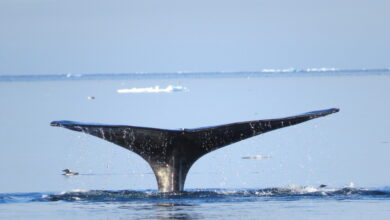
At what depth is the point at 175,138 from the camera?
48.4 feet

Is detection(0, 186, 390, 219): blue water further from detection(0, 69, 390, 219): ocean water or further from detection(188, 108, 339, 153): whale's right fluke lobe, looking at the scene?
detection(188, 108, 339, 153): whale's right fluke lobe

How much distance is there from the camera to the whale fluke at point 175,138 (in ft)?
47.1

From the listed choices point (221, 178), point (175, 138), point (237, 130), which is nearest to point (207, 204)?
point (175, 138)

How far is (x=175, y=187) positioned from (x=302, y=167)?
7.24 metres

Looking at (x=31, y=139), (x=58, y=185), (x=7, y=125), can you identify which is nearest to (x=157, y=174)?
(x=58, y=185)

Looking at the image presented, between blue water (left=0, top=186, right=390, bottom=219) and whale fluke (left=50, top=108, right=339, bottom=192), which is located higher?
whale fluke (left=50, top=108, right=339, bottom=192)

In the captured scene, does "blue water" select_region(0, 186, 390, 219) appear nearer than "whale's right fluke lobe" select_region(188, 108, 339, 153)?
No

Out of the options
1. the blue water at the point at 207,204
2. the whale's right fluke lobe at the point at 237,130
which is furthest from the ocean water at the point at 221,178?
the whale's right fluke lobe at the point at 237,130

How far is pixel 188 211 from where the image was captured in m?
14.7

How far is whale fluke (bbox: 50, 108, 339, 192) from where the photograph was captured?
1437 cm

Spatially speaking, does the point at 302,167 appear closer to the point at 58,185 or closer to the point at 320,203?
the point at 58,185

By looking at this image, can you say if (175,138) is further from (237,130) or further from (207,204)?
(207,204)

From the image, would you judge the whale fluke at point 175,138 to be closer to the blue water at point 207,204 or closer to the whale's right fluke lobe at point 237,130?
the whale's right fluke lobe at point 237,130

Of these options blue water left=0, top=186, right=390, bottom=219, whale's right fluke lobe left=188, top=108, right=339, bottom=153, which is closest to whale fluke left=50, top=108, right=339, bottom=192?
whale's right fluke lobe left=188, top=108, right=339, bottom=153
